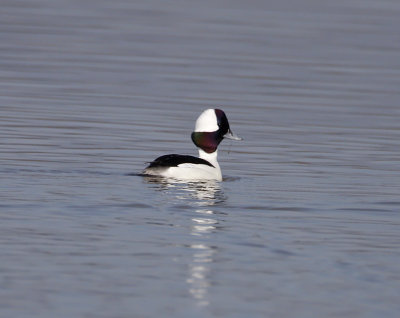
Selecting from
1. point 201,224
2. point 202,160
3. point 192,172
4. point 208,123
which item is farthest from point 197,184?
point 201,224

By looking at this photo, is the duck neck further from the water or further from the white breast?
the white breast

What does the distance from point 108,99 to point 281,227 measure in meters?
9.79

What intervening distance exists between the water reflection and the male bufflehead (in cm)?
16

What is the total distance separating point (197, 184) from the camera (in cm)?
1446

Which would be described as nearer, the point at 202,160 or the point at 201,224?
the point at 201,224

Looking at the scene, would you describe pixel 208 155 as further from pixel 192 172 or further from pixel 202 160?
pixel 192 172

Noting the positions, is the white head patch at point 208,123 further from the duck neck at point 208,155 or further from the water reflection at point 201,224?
the water reflection at point 201,224

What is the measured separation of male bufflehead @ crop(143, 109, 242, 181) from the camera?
570 inches

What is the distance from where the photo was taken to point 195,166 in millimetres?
14828

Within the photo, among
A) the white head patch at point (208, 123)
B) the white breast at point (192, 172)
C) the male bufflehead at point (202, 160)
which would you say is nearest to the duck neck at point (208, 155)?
the male bufflehead at point (202, 160)

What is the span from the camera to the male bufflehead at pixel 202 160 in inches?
570

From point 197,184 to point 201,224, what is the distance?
280 centimetres

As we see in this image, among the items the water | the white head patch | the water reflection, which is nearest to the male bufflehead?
the white head patch

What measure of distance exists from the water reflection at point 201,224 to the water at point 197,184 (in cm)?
3
